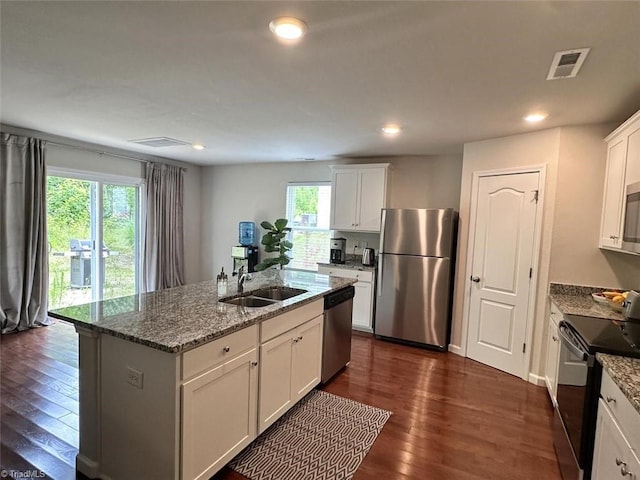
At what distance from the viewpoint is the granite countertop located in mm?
1685

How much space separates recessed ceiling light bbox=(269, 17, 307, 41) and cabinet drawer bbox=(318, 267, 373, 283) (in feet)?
10.7

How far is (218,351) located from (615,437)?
6.00 feet

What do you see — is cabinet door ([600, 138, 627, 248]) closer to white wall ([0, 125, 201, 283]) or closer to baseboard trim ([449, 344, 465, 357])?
baseboard trim ([449, 344, 465, 357])

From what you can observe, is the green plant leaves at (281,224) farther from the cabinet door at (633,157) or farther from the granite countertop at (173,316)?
the cabinet door at (633,157)

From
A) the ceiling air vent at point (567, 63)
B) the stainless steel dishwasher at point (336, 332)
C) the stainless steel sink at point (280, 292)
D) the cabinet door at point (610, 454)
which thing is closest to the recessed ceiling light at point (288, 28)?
the ceiling air vent at point (567, 63)

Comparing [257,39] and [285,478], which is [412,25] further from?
[285,478]

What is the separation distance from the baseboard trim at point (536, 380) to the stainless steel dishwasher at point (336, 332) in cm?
173

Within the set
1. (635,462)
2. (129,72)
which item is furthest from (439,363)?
(129,72)

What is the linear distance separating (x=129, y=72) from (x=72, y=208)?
129 inches

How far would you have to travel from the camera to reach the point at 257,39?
5.90 ft

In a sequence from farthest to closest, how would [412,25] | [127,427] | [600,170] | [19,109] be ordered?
[19,109], [600,170], [127,427], [412,25]

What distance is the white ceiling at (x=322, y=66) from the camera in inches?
61.2

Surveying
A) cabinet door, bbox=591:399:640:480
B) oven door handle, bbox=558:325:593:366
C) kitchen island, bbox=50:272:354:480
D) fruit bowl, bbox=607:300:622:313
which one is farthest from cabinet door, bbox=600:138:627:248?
kitchen island, bbox=50:272:354:480

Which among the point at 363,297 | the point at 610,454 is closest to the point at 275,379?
the point at 610,454
